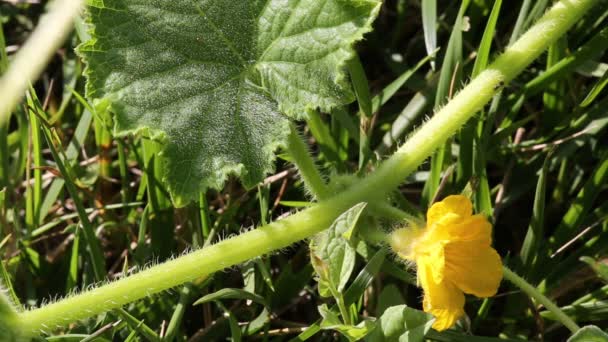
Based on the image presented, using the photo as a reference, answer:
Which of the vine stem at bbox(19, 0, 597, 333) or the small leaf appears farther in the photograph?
the small leaf

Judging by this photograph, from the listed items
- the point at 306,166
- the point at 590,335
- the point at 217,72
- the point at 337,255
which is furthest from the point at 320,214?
the point at 590,335

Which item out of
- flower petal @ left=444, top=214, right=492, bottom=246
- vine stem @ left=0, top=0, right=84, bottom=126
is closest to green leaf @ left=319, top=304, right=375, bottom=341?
flower petal @ left=444, top=214, right=492, bottom=246

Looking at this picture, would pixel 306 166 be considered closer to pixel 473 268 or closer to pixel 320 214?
pixel 320 214

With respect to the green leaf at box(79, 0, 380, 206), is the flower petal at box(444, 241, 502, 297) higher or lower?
lower

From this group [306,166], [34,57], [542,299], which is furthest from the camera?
[306,166]

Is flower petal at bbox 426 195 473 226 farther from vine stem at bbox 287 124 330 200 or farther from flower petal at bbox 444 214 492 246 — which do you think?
vine stem at bbox 287 124 330 200
